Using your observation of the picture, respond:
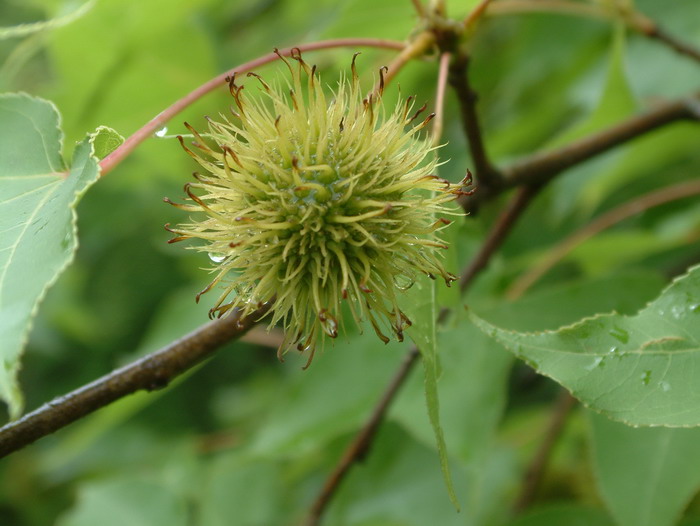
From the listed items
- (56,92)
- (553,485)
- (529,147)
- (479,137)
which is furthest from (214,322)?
(529,147)

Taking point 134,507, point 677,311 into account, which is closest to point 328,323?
point 677,311

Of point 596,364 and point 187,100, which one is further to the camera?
point 187,100

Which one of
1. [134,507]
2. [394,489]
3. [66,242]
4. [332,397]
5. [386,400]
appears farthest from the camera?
[394,489]

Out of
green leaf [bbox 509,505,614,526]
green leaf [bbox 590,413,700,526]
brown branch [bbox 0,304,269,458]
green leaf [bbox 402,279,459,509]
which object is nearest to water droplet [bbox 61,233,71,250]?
brown branch [bbox 0,304,269,458]

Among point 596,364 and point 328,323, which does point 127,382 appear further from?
point 596,364

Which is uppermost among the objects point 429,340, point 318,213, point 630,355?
point 318,213

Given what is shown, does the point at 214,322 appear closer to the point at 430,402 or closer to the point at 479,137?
the point at 430,402
